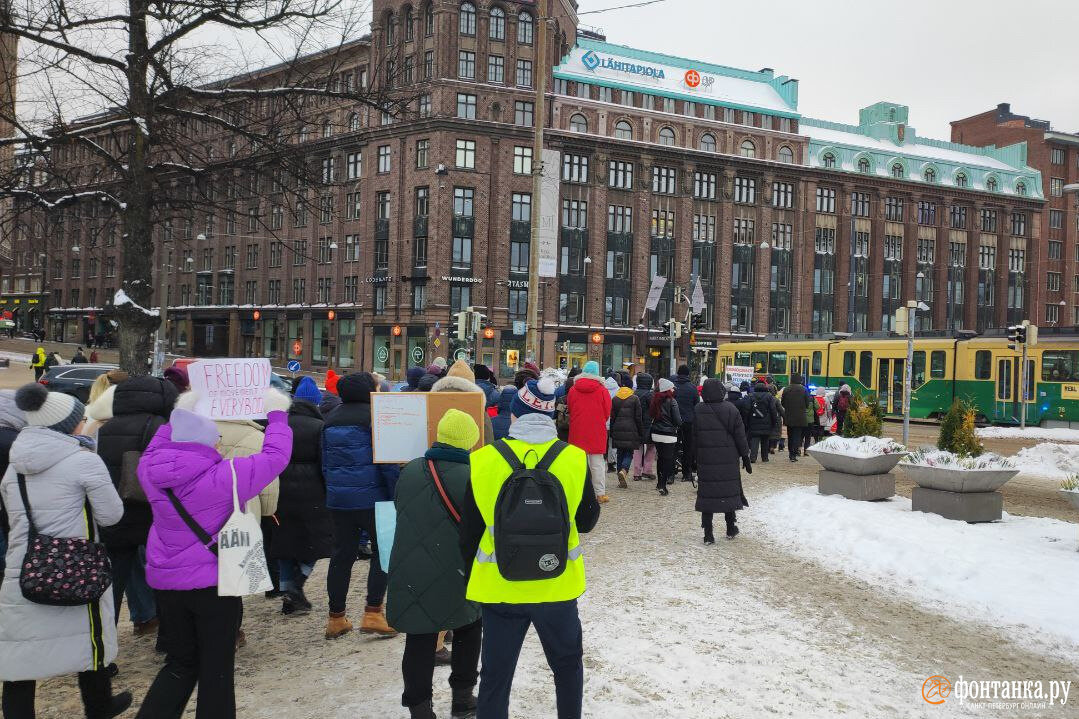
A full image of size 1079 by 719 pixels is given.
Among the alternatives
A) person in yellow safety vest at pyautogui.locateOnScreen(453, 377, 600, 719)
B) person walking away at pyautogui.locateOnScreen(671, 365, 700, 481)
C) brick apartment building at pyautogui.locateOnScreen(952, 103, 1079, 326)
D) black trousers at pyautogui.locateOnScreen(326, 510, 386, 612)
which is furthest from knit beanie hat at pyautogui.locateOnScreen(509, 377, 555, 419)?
brick apartment building at pyautogui.locateOnScreen(952, 103, 1079, 326)

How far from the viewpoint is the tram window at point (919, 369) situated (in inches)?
1145

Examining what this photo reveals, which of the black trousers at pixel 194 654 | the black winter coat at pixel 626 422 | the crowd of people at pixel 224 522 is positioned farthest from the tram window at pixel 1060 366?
the black trousers at pixel 194 654

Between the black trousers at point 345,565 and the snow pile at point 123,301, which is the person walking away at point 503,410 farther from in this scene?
the snow pile at point 123,301

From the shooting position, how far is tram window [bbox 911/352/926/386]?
29.1 metres

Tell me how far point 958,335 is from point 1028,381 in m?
3.12

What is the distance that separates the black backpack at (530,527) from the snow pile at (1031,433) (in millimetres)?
24032

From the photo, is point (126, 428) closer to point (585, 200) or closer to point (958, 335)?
point (958, 335)

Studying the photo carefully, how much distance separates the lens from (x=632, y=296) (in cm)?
5294

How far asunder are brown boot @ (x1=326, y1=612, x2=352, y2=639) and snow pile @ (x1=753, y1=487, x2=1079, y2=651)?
16.9 ft

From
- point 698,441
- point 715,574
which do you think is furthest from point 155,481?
point 698,441

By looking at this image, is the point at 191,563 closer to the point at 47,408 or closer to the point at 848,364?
the point at 47,408

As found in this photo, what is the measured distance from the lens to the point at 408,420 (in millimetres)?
5320

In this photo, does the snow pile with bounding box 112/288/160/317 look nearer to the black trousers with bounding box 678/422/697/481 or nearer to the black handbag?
the black handbag

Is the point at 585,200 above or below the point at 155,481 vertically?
above
